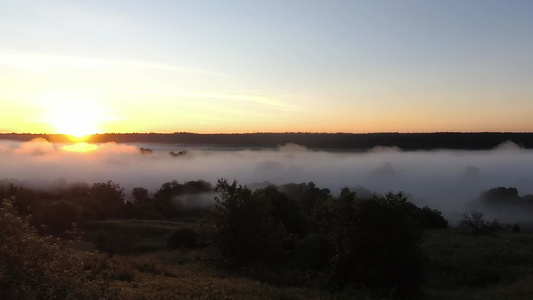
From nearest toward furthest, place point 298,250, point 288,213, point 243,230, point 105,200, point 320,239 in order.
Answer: point 243,230
point 320,239
point 298,250
point 288,213
point 105,200

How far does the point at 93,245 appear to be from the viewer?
4675 cm

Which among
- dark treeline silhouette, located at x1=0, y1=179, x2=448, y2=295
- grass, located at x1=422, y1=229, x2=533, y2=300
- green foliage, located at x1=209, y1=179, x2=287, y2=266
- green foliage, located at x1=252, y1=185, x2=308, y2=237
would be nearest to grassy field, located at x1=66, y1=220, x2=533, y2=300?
grass, located at x1=422, y1=229, x2=533, y2=300

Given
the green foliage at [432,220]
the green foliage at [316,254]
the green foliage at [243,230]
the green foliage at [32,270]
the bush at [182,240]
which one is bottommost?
the green foliage at [432,220]

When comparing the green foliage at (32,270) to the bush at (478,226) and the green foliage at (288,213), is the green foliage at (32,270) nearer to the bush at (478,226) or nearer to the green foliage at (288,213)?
the green foliage at (288,213)

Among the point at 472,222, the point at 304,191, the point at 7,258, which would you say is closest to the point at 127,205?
the point at 304,191

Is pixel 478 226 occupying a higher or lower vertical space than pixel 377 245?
lower

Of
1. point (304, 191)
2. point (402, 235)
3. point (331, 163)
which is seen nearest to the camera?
point (402, 235)

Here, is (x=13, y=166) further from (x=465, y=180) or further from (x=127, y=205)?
(x=465, y=180)

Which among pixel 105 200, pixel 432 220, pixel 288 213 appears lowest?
pixel 432 220

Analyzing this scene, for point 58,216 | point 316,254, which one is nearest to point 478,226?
point 316,254

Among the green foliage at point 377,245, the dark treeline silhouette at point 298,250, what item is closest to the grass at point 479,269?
the dark treeline silhouette at point 298,250

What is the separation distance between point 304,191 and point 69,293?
63.8 metres

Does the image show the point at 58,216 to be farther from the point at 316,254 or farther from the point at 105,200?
the point at 316,254

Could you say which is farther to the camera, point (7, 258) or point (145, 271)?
point (145, 271)
